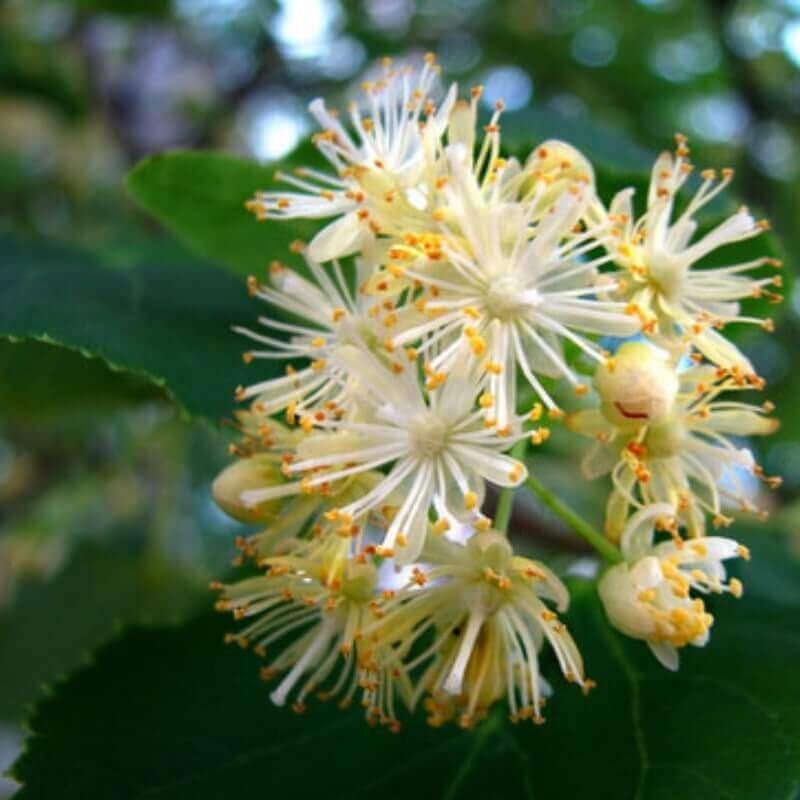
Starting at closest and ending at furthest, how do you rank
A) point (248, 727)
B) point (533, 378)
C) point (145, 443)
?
point (533, 378) < point (248, 727) < point (145, 443)

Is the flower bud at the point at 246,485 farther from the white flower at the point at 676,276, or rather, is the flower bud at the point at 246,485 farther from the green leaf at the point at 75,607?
the green leaf at the point at 75,607

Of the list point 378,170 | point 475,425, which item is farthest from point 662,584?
point 378,170

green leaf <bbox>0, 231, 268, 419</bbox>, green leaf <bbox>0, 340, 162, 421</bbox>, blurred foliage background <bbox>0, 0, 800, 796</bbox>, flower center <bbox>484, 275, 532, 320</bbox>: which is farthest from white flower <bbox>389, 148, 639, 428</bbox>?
blurred foliage background <bbox>0, 0, 800, 796</bbox>

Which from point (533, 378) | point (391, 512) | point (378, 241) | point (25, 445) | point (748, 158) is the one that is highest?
point (748, 158)

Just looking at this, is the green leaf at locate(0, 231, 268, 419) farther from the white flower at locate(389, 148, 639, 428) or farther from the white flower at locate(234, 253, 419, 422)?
the white flower at locate(389, 148, 639, 428)

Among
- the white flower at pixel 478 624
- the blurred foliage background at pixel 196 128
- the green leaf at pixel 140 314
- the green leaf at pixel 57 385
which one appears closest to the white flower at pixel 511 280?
the white flower at pixel 478 624

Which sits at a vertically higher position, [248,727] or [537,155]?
[537,155]

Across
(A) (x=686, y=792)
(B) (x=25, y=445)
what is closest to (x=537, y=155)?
(A) (x=686, y=792)

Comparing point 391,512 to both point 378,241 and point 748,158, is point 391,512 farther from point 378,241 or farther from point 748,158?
point 748,158
